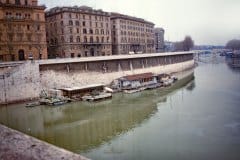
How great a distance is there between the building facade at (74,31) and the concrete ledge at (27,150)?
51.7 meters

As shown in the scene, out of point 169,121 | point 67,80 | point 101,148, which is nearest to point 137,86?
point 67,80

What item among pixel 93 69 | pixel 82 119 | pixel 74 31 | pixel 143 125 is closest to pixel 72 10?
pixel 74 31

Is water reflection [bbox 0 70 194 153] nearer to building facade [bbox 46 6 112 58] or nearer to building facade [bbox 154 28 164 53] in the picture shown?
building facade [bbox 46 6 112 58]

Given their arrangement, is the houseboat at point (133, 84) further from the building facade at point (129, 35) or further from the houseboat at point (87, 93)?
the building facade at point (129, 35)

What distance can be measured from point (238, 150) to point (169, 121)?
35.4ft


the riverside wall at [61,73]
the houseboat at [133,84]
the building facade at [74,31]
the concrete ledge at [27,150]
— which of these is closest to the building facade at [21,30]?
the riverside wall at [61,73]

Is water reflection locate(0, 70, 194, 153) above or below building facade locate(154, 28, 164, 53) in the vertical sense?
below

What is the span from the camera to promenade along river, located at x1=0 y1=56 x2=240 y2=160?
25.2m

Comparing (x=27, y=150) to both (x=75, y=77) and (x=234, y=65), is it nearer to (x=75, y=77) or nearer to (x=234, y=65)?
(x=75, y=77)

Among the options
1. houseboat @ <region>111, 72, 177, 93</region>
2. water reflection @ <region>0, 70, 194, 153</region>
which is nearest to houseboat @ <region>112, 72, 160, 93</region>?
houseboat @ <region>111, 72, 177, 93</region>

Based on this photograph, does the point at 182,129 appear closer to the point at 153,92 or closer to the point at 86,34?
the point at 153,92

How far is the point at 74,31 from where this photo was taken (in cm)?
7006

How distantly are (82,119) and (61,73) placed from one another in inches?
694

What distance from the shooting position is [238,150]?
80.9ft
